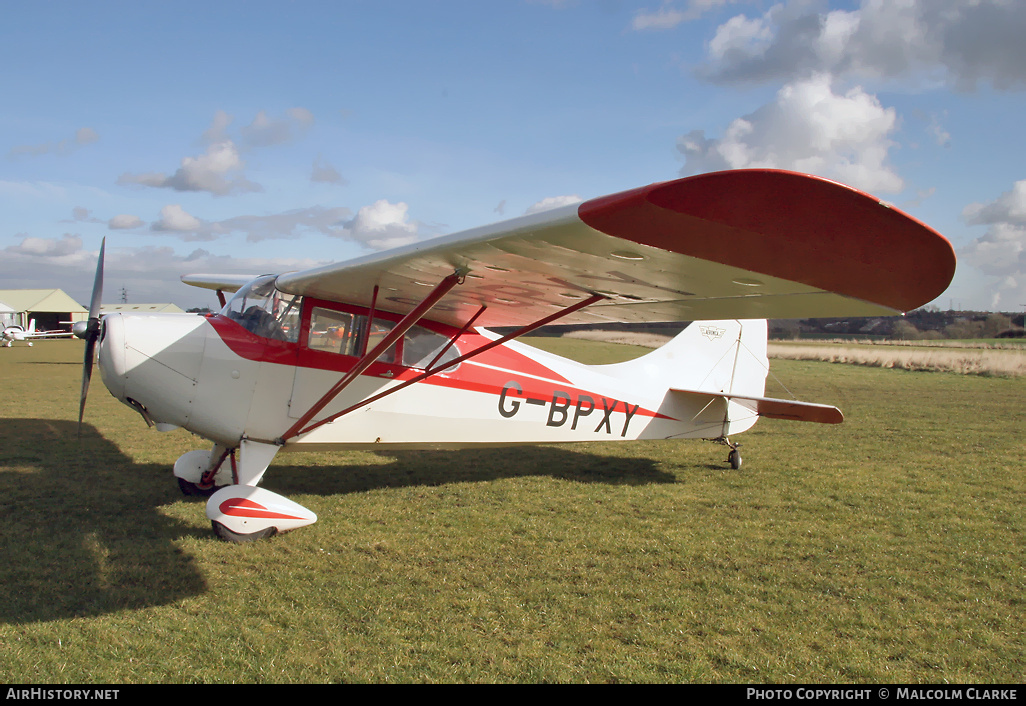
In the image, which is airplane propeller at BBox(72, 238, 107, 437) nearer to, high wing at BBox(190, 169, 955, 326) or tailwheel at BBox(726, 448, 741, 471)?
high wing at BBox(190, 169, 955, 326)

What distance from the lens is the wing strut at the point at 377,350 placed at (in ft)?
13.6

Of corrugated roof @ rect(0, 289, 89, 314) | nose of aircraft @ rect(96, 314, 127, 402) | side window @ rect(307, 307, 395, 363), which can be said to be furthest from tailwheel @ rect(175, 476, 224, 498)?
corrugated roof @ rect(0, 289, 89, 314)

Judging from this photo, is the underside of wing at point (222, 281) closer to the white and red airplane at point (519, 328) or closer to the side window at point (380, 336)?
the white and red airplane at point (519, 328)

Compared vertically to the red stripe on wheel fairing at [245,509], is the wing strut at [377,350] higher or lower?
higher

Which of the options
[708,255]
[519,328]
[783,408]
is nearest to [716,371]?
[783,408]

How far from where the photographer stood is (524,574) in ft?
13.2

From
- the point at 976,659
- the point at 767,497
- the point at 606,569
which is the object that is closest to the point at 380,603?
the point at 606,569

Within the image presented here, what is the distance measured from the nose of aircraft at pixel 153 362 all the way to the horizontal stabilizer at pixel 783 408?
532 cm

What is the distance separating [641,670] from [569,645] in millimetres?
394

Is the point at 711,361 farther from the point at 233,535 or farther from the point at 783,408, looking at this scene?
the point at 233,535

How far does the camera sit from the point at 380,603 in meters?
3.54

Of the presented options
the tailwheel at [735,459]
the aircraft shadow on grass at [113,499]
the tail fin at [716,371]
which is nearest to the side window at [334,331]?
the aircraft shadow on grass at [113,499]

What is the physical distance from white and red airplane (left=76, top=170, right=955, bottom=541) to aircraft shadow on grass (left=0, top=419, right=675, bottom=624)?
1.82 feet

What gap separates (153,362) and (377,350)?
6.00 feet
